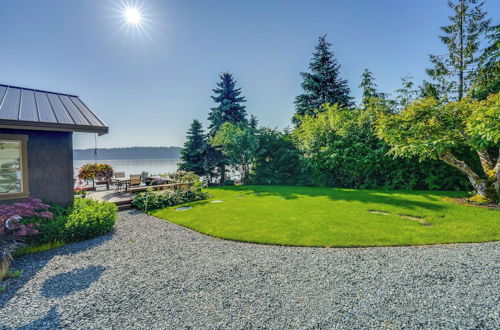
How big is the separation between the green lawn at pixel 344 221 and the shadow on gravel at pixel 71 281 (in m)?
2.60

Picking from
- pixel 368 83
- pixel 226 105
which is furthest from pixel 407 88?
pixel 226 105

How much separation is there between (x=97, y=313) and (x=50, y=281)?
5.06ft

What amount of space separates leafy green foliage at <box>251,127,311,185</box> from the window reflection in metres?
12.0

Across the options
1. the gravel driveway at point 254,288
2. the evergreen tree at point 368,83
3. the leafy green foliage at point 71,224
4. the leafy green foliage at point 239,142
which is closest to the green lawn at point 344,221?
the gravel driveway at point 254,288

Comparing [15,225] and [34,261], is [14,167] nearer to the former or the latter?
[15,225]

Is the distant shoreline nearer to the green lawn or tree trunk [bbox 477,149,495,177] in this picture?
the green lawn

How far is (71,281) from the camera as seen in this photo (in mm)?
3656

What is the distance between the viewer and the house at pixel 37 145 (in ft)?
17.3

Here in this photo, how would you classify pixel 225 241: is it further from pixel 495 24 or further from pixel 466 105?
pixel 495 24

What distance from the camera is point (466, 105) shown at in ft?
26.8

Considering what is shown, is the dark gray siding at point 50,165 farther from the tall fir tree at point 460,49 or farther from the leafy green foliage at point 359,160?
the tall fir tree at point 460,49

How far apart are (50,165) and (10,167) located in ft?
2.39

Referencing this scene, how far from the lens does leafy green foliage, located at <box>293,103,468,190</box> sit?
1109cm

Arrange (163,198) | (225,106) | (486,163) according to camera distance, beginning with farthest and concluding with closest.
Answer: (225,106)
(163,198)
(486,163)
